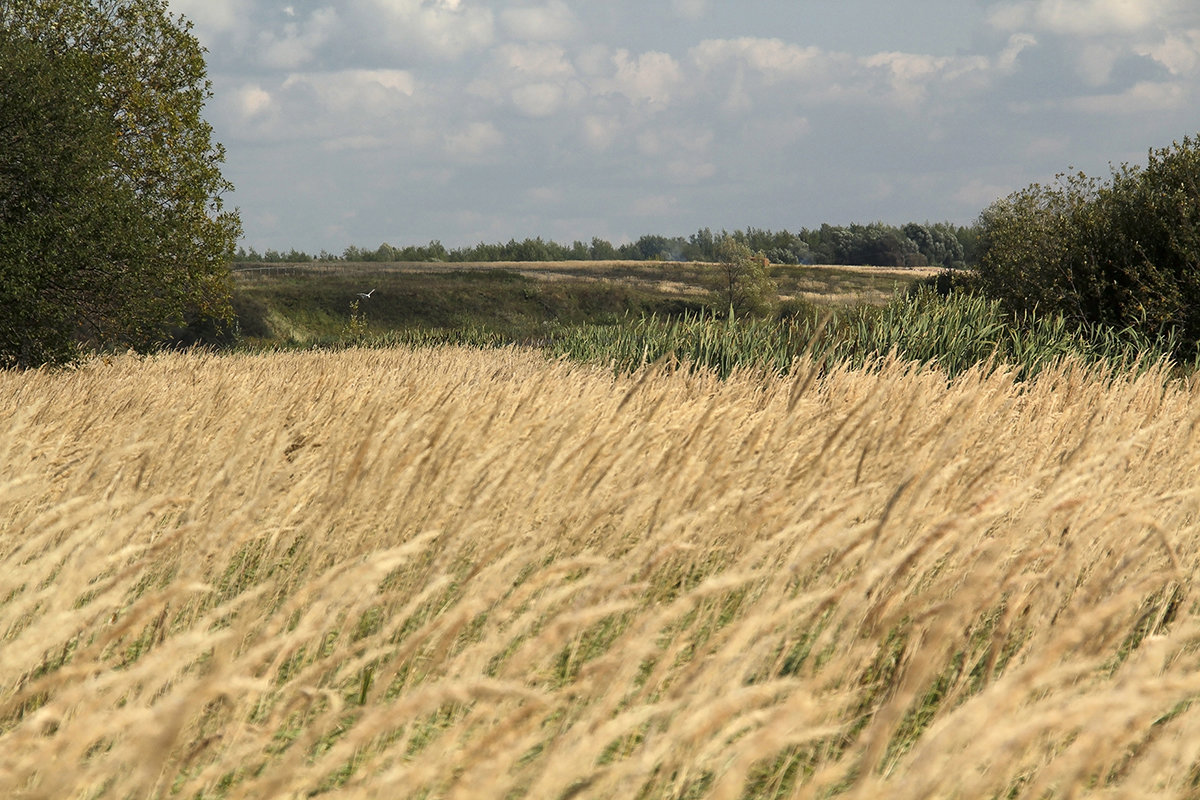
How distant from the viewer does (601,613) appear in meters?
1.75

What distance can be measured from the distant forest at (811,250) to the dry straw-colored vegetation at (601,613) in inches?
3318

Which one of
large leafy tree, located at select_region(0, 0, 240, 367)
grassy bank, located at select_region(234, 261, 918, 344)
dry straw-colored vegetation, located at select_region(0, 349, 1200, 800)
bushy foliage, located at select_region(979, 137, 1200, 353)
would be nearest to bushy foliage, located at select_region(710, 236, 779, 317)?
grassy bank, located at select_region(234, 261, 918, 344)

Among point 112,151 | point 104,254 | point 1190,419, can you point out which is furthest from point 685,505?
point 112,151

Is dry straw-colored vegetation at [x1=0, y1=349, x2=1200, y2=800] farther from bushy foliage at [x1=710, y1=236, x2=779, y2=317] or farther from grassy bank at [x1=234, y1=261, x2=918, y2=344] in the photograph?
bushy foliage at [x1=710, y1=236, x2=779, y2=317]

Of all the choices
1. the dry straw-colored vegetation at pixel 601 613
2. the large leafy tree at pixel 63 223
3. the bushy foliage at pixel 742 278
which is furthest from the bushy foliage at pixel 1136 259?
the bushy foliage at pixel 742 278

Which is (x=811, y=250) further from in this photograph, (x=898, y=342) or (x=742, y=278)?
(x=898, y=342)

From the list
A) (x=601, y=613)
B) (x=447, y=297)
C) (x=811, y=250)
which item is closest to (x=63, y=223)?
(x=601, y=613)

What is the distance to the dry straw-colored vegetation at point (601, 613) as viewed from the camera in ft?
5.33

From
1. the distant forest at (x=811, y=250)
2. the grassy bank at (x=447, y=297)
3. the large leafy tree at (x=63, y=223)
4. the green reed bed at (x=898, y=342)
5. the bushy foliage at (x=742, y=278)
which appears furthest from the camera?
the distant forest at (x=811, y=250)

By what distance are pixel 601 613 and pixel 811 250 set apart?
372 ft

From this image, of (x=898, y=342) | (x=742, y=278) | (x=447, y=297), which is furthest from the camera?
(x=447, y=297)

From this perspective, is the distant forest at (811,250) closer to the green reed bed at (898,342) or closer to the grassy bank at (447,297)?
the grassy bank at (447,297)

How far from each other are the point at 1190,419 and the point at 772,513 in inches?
129

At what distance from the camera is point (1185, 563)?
4.14 meters
